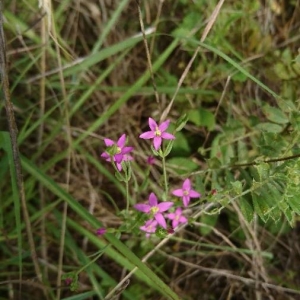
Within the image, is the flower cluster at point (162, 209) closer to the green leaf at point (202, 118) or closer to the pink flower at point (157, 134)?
the pink flower at point (157, 134)

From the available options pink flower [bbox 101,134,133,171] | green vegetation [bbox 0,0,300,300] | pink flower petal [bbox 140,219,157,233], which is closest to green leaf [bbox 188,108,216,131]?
green vegetation [bbox 0,0,300,300]

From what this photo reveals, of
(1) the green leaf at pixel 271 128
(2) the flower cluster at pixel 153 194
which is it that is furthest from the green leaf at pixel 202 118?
(2) the flower cluster at pixel 153 194

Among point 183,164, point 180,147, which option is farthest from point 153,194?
point 180,147

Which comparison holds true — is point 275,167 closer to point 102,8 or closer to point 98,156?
point 98,156

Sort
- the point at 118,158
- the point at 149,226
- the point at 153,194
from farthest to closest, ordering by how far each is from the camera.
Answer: the point at 149,226, the point at 153,194, the point at 118,158

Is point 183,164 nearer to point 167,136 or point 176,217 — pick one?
point 176,217

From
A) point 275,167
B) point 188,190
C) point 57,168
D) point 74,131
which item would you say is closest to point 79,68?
point 74,131

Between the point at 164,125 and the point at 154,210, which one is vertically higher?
the point at 164,125

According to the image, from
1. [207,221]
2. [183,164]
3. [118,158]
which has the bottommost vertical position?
[207,221]
